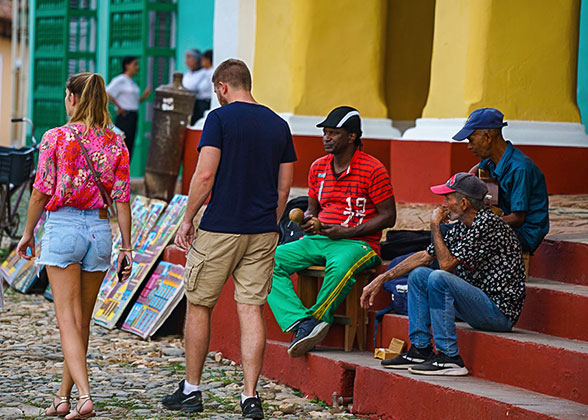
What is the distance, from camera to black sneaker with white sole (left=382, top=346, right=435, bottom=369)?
5.56 m

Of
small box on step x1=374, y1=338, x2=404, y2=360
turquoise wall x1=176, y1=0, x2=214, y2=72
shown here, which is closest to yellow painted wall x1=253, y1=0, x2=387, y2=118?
small box on step x1=374, y1=338, x2=404, y2=360

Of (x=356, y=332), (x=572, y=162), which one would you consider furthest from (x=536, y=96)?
(x=356, y=332)

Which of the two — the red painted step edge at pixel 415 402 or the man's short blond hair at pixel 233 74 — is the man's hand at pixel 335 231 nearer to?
the red painted step edge at pixel 415 402

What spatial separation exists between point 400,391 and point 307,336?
82cm

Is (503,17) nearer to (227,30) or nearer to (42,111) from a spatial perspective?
(227,30)

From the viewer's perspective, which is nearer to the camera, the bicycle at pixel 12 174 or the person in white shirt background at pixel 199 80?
the bicycle at pixel 12 174

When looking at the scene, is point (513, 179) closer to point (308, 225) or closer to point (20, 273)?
point (308, 225)

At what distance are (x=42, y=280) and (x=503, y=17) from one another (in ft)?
14.9

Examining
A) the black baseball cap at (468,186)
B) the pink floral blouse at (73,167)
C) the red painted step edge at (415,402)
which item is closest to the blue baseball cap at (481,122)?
the black baseball cap at (468,186)

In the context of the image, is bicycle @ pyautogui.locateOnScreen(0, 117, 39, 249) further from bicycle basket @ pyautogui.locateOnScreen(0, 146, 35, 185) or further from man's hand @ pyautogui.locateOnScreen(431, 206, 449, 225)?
man's hand @ pyautogui.locateOnScreen(431, 206, 449, 225)

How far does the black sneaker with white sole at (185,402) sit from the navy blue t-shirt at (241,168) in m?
0.86

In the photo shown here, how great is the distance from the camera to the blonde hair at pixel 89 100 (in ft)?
17.4

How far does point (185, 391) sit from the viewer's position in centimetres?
561

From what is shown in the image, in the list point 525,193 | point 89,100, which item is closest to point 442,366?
point 525,193
